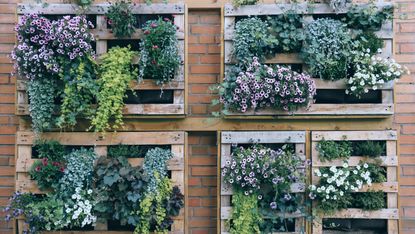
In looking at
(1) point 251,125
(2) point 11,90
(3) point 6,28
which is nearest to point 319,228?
(1) point 251,125

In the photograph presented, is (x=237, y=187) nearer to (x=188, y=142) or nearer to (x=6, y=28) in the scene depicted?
(x=188, y=142)

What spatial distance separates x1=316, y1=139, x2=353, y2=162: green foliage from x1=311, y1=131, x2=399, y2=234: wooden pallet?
3 centimetres

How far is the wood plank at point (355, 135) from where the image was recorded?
3.88 metres

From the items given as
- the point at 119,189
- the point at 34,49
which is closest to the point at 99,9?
the point at 34,49

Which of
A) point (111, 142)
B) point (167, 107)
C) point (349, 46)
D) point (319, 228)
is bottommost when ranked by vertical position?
point (319, 228)

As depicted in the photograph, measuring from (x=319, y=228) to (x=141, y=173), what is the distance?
1.47m

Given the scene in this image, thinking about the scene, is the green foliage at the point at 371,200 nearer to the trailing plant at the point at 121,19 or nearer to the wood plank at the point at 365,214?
the wood plank at the point at 365,214

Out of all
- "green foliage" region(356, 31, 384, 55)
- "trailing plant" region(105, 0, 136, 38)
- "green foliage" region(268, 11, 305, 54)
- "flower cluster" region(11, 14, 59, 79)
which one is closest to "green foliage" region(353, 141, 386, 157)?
"green foliage" region(356, 31, 384, 55)

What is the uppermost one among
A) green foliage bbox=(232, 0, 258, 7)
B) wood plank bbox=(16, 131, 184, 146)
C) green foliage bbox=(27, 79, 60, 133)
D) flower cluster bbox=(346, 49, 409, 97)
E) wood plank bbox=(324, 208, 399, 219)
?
green foliage bbox=(232, 0, 258, 7)

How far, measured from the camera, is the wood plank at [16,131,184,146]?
3.91 metres

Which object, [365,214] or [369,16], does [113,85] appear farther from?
[365,214]

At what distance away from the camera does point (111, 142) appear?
3926 mm

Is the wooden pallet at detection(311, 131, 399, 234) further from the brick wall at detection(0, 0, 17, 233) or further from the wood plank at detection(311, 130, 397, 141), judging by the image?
the brick wall at detection(0, 0, 17, 233)

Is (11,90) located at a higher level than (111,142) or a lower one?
higher
